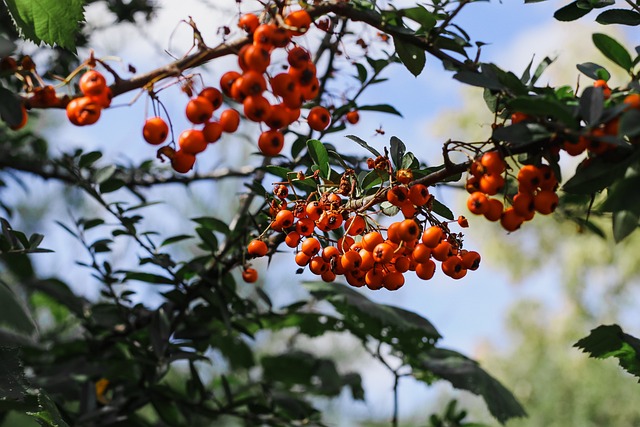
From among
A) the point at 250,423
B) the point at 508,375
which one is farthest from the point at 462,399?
the point at 250,423

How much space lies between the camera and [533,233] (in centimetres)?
1412

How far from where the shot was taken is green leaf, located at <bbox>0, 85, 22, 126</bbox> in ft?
3.13

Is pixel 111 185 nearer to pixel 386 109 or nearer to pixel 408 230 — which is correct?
pixel 386 109

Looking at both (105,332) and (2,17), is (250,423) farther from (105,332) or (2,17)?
(2,17)

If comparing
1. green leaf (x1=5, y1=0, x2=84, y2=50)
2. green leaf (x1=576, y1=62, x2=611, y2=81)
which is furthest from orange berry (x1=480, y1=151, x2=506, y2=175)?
green leaf (x1=5, y1=0, x2=84, y2=50)

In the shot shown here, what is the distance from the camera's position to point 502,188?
3.23 ft

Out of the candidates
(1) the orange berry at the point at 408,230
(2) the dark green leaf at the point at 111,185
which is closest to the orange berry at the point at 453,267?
(1) the orange berry at the point at 408,230

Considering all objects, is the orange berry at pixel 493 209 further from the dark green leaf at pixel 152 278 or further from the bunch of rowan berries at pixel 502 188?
the dark green leaf at pixel 152 278

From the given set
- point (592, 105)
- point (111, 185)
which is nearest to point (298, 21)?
point (592, 105)

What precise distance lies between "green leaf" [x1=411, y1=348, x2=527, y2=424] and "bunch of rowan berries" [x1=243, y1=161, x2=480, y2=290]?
973 millimetres

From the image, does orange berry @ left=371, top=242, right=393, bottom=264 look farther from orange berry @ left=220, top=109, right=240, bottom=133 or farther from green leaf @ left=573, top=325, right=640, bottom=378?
green leaf @ left=573, top=325, right=640, bottom=378

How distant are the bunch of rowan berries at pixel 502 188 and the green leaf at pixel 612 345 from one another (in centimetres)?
44

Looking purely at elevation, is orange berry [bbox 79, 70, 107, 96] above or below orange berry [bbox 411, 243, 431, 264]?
above

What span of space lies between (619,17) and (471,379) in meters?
1.15
